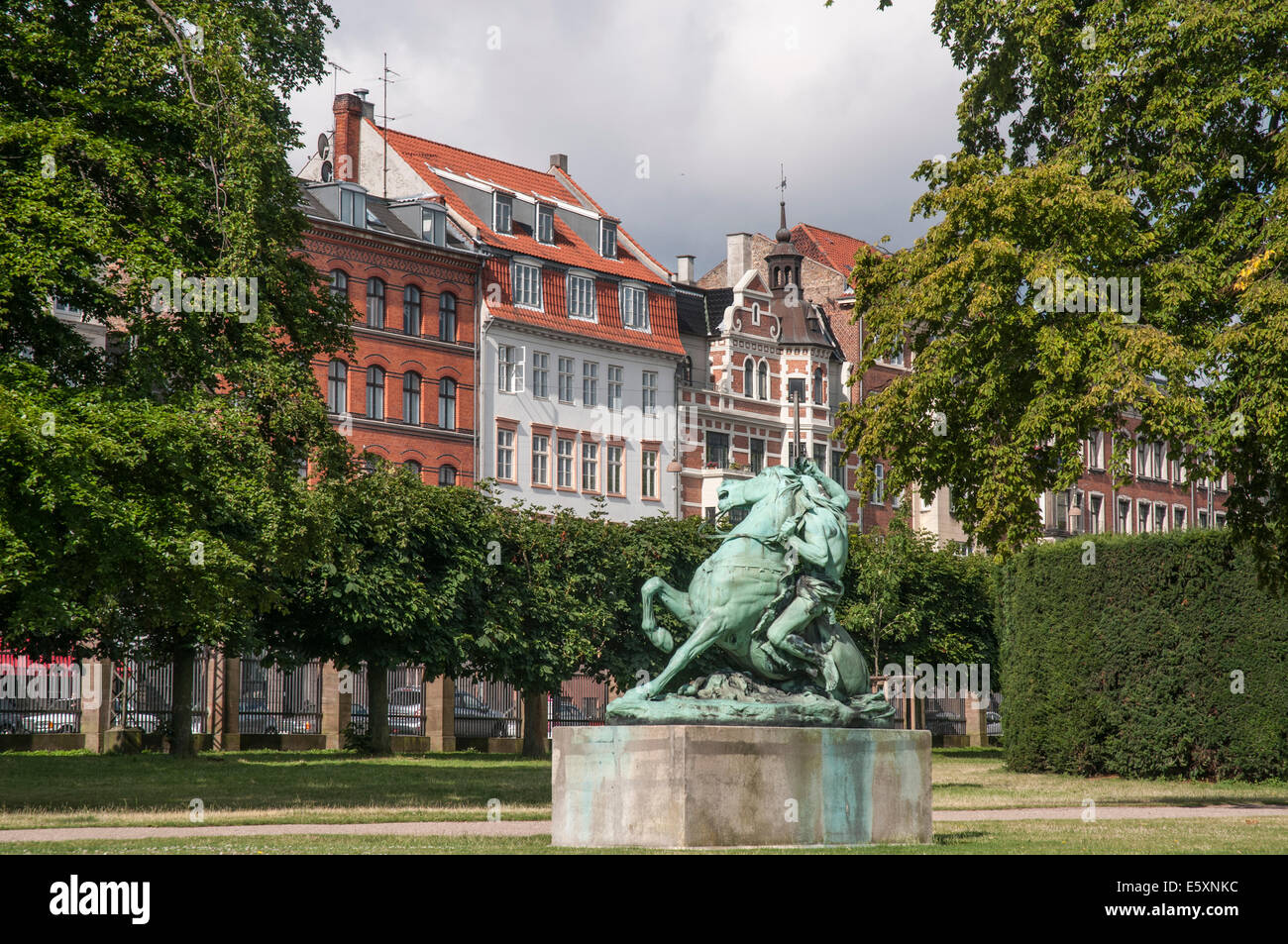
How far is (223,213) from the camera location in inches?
968

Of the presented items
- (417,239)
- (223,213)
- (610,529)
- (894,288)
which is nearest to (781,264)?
(417,239)

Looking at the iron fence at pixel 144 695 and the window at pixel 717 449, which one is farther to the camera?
the window at pixel 717 449

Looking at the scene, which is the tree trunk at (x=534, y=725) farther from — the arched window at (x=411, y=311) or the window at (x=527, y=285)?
the window at (x=527, y=285)

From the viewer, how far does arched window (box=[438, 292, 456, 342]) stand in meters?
62.0

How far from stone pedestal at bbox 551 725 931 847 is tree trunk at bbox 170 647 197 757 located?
888 inches

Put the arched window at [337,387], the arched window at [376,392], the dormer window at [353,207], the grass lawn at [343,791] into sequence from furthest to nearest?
the dormer window at [353,207] → the arched window at [376,392] → the arched window at [337,387] → the grass lawn at [343,791]

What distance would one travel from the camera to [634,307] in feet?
228

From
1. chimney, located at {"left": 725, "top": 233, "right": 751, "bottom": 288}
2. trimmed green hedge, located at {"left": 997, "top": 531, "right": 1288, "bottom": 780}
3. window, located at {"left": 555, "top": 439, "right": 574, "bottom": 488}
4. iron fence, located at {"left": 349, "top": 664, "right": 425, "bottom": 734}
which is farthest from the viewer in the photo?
chimney, located at {"left": 725, "top": 233, "right": 751, "bottom": 288}

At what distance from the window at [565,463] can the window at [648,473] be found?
3.44 metres

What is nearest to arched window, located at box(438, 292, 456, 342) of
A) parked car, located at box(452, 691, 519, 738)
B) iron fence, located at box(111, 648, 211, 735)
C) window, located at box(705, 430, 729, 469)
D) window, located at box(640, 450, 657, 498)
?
window, located at box(640, 450, 657, 498)

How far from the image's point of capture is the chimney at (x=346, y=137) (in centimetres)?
6391

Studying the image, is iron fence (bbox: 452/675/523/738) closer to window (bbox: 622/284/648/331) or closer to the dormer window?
the dormer window

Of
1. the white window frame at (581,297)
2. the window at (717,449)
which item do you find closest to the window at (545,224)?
the white window frame at (581,297)

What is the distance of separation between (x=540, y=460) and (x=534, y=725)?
19.7 metres
